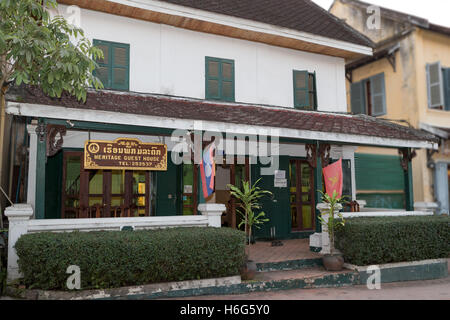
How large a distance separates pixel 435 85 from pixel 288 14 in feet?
22.0

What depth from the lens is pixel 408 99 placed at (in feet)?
46.5

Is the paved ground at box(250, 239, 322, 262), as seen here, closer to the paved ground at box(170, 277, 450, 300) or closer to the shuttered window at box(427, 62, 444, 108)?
the paved ground at box(170, 277, 450, 300)

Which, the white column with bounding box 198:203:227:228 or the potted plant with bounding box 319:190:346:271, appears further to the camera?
the potted plant with bounding box 319:190:346:271

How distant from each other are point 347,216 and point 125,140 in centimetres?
531

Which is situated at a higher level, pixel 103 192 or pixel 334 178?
pixel 334 178

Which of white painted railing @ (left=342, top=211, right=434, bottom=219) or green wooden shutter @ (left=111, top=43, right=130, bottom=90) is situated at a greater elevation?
green wooden shutter @ (left=111, top=43, right=130, bottom=90)

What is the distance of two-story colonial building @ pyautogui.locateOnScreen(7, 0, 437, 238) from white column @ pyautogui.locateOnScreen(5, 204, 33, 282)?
1.43 ft

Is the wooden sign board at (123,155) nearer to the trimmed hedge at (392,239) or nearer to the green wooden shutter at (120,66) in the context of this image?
the green wooden shutter at (120,66)

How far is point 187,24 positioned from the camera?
9.52 meters

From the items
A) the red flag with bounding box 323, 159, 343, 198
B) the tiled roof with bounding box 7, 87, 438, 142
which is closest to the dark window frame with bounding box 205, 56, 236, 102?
the tiled roof with bounding box 7, 87, 438, 142

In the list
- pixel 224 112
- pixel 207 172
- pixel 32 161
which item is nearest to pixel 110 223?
pixel 207 172

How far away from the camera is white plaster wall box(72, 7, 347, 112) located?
9.11 m

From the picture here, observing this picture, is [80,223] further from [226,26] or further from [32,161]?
[226,26]

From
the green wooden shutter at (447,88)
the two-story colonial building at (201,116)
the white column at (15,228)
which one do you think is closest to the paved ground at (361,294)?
the two-story colonial building at (201,116)
